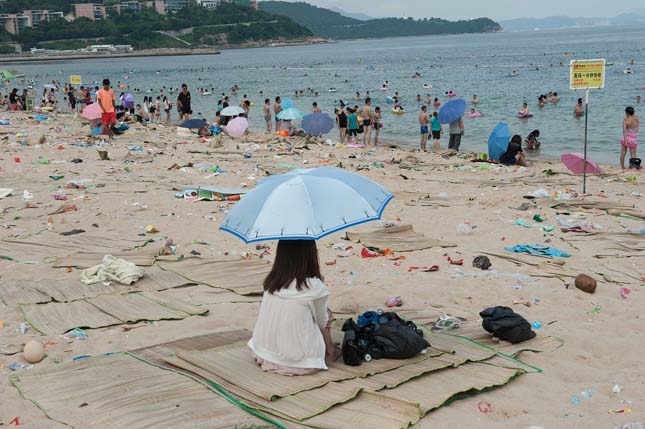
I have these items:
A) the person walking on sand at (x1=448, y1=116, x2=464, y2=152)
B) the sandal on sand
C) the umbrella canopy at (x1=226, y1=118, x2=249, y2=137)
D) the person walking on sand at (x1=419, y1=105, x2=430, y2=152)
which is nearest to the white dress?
the sandal on sand

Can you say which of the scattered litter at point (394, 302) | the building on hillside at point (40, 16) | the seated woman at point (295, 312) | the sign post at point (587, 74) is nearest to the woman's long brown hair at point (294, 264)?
the seated woman at point (295, 312)

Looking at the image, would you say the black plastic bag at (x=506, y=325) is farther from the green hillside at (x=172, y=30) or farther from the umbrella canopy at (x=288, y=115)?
the green hillside at (x=172, y=30)

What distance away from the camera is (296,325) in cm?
446

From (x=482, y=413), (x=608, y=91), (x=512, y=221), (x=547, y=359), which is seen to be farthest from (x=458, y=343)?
(x=608, y=91)

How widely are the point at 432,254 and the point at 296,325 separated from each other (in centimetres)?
370

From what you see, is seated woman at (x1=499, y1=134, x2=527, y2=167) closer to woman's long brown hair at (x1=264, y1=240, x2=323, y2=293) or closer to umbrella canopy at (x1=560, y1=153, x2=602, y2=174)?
umbrella canopy at (x1=560, y1=153, x2=602, y2=174)

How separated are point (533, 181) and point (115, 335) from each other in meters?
9.45

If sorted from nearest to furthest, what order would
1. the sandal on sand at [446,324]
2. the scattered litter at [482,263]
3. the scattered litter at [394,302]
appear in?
1. the sandal on sand at [446,324]
2. the scattered litter at [394,302]
3. the scattered litter at [482,263]

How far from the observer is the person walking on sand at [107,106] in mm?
16609

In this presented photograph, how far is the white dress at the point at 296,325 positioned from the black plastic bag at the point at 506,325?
4.75 feet

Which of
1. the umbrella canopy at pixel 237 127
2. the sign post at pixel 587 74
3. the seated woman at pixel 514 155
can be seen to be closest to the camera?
the sign post at pixel 587 74

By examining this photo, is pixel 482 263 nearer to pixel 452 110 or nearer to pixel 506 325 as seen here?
pixel 506 325

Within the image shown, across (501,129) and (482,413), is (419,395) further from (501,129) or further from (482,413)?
(501,129)

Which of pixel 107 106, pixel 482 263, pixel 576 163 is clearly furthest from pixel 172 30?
pixel 482 263
